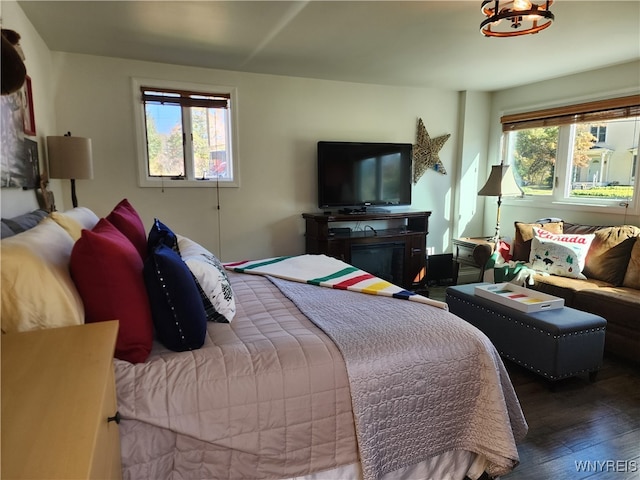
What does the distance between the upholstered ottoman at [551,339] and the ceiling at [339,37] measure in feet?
6.41

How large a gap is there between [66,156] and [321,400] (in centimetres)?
255

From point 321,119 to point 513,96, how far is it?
2.38 m

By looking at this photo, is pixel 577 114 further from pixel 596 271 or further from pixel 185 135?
pixel 185 135

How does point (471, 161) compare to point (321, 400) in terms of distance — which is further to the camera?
point (471, 161)

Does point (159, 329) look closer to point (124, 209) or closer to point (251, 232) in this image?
point (124, 209)

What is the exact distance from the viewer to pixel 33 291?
1.14 meters

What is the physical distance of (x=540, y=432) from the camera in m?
2.09

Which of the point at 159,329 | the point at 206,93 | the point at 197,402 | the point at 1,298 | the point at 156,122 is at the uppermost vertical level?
the point at 206,93

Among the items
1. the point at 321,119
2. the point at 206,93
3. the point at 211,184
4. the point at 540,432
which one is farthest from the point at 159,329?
the point at 321,119

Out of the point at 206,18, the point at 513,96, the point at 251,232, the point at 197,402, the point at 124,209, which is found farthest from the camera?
the point at 513,96

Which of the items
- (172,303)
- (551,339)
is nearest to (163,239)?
(172,303)

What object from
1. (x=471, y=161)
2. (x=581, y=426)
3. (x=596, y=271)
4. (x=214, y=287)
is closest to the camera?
(x=214, y=287)

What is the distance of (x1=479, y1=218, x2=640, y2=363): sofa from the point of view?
2873 mm

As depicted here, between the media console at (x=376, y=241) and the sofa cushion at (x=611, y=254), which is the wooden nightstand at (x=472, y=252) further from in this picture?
the sofa cushion at (x=611, y=254)
